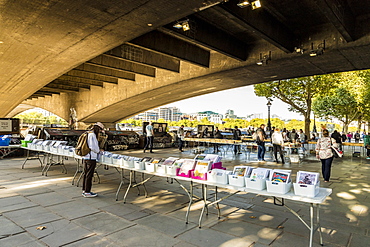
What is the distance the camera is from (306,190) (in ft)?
11.8

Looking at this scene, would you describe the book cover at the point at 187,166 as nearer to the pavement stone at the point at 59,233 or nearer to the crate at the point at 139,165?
the crate at the point at 139,165

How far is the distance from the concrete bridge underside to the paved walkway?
4.95 meters

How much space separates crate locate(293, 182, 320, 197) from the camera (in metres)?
3.56

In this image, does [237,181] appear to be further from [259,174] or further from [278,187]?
[278,187]

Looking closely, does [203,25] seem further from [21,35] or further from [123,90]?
[123,90]

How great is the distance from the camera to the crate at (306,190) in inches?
140

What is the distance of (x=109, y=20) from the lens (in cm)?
798

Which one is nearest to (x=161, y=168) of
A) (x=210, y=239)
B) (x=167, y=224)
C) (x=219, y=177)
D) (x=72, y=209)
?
(x=167, y=224)

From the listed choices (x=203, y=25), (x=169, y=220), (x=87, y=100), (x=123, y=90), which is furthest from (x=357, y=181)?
(x=87, y=100)

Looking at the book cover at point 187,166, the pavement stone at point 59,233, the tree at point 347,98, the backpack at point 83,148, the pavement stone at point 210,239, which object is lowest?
the pavement stone at point 59,233

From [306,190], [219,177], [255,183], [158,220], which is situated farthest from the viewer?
[158,220]

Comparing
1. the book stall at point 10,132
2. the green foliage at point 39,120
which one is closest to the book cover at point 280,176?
the book stall at point 10,132

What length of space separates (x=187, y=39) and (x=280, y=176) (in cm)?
759

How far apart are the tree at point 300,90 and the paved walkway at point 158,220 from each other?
14.3 metres
